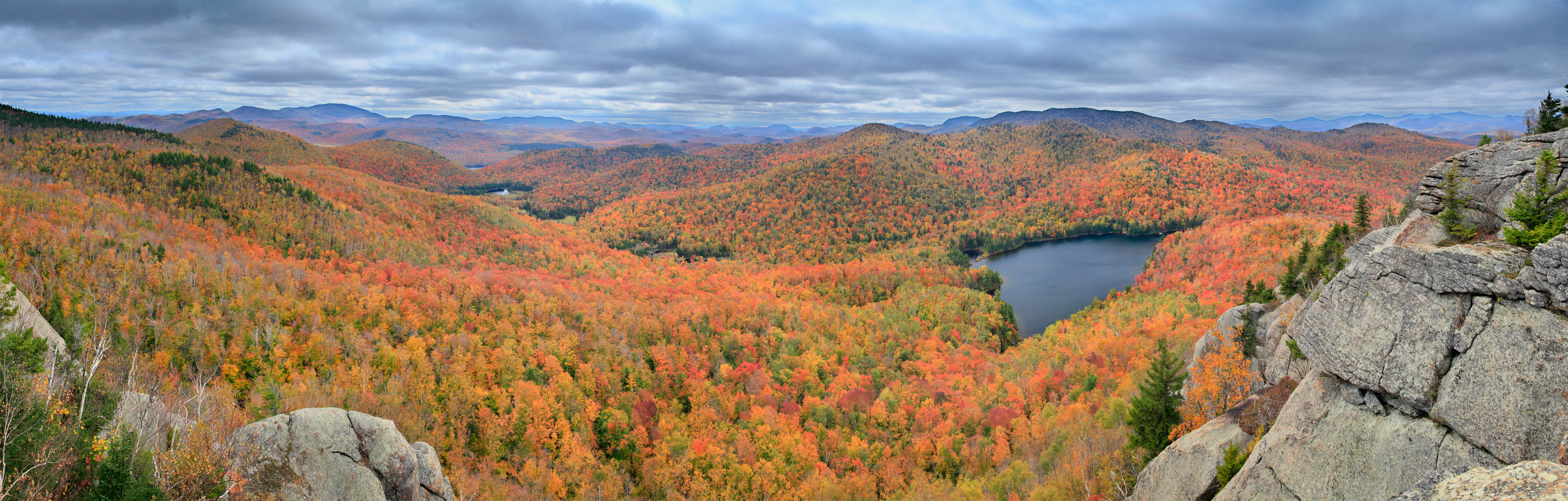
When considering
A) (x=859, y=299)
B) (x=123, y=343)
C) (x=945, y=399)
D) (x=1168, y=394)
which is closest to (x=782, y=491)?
(x=945, y=399)

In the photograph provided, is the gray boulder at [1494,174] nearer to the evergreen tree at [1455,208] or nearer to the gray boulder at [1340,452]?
the evergreen tree at [1455,208]

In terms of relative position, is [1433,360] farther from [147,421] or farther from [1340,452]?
[147,421]

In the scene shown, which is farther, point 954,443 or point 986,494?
point 954,443

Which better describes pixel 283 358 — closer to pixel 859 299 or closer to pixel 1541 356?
pixel 1541 356

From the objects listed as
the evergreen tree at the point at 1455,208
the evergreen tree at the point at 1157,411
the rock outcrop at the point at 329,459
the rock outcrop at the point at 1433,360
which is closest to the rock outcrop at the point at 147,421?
the rock outcrop at the point at 329,459

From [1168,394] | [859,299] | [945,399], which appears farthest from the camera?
[859,299]

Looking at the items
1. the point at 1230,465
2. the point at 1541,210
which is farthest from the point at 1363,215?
the point at 1230,465
